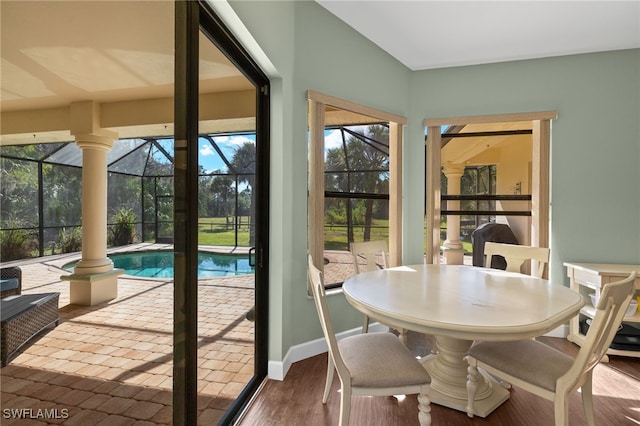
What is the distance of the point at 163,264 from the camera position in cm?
128

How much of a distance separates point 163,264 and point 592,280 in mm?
3455

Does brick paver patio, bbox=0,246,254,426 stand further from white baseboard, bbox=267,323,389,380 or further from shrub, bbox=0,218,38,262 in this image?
white baseboard, bbox=267,323,389,380

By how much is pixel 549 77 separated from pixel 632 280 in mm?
2708

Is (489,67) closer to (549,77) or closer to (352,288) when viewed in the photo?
(549,77)

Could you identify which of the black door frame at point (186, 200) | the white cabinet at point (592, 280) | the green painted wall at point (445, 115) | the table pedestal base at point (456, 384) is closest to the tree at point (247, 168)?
the green painted wall at point (445, 115)

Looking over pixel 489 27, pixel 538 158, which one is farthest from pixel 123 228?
pixel 538 158

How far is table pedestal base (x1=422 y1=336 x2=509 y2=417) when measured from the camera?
197 cm

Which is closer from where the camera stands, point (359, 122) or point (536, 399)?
point (536, 399)

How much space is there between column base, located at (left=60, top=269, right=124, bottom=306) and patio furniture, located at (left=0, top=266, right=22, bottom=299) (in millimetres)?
113

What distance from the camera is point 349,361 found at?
1.68m

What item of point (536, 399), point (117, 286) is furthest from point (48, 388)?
point (536, 399)

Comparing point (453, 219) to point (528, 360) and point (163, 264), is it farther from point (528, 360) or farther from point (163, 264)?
point (163, 264)

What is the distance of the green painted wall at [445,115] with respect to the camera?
2.36 metres

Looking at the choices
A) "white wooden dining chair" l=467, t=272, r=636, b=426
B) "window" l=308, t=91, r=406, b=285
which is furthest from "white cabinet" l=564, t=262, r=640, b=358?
"window" l=308, t=91, r=406, b=285
